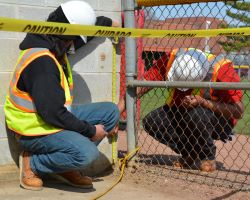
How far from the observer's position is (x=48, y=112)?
3455mm

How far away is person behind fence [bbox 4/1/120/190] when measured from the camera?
3465 millimetres

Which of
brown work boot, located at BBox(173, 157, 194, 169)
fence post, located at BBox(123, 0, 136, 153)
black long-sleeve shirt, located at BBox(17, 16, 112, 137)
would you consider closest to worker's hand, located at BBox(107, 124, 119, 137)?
fence post, located at BBox(123, 0, 136, 153)

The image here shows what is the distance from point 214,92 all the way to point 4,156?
1.94m

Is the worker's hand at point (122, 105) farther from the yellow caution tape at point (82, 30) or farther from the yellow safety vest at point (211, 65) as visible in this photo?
the yellow caution tape at point (82, 30)

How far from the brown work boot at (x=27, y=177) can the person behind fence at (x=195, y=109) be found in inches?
52.4

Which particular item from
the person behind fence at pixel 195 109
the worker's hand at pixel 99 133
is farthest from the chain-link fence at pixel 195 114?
the worker's hand at pixel 99 133

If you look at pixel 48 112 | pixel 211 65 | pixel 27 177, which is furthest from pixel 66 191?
pixel 211 65

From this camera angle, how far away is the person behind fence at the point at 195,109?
4324 mm

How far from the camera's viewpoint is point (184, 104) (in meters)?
4.48

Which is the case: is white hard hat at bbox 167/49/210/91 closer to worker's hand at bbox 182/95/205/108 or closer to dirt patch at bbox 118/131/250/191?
worker's hand at bbox 182/95/205/108

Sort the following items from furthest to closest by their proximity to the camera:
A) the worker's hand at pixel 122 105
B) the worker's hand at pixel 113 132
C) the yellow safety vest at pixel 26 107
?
the worker's hand at pixel 122 105, the worker's hand at pixel 113 132, the yellow safety vest at pixel 26 107

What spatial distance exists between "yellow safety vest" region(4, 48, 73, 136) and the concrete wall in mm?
237

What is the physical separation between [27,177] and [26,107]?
1.89 ft

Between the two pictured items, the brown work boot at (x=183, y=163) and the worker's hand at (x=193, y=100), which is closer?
the worker's hand at (x=193, y=100)
